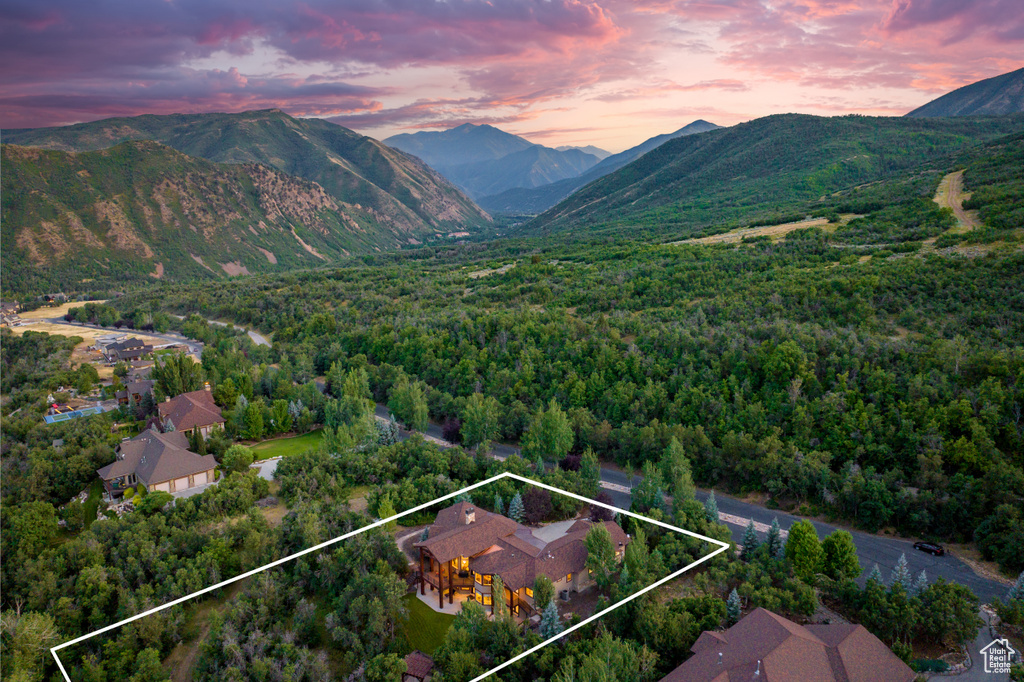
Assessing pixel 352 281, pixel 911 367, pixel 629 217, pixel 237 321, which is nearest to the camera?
pixel 911 367

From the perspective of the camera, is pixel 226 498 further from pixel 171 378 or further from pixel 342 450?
pixel 171 378

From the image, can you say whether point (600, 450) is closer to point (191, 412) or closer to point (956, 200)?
point (191, 412)

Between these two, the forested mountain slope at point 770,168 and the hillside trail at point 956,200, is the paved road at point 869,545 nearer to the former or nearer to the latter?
the hillside trail at point 956,200

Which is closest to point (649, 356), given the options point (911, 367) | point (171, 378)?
point (911, 367)

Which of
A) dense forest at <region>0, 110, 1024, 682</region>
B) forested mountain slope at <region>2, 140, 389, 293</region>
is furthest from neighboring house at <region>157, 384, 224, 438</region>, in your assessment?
forested mountain slope at <region>2, 140, 389, 293</region>

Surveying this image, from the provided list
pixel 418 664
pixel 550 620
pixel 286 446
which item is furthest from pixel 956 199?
pixel 418 664

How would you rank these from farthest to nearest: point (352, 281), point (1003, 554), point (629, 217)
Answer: point (629, 217), point (352, 281), point (1003, 554)

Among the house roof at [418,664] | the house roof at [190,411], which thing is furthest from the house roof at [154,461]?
the house roof at [418,664]
